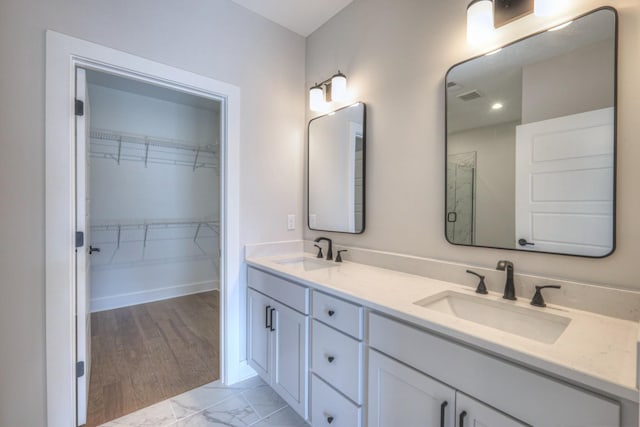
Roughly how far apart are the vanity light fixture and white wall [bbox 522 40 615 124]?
1.08m

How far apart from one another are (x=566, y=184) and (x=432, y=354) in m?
0.84

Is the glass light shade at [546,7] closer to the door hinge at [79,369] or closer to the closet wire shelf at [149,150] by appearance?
the door hinge at [79,369]

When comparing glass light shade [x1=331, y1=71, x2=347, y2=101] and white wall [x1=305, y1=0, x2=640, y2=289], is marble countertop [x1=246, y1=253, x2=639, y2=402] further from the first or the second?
glass light shade [x1=331, y1=71, x2=347, y2=101]

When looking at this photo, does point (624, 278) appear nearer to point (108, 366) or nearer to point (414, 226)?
point (414, 226)

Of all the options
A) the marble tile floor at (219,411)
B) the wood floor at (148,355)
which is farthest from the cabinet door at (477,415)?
the wood floor at (148,355)

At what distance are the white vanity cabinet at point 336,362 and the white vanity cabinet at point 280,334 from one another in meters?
0.08

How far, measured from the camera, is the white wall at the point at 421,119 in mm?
1022

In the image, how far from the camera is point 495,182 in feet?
4.32

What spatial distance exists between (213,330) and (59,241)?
1.77 meters

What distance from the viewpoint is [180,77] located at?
1806 mm

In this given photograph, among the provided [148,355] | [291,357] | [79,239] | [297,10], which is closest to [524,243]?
[291,357]

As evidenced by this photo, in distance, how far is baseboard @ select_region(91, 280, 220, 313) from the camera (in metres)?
3.31

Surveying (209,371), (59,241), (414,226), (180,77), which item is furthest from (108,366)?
(414,226)

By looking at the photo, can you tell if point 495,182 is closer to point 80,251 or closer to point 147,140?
point 80,251
